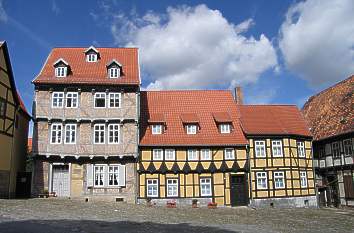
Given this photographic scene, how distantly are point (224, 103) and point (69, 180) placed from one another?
15.0 m

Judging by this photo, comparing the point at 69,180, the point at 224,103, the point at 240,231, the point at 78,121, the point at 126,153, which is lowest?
the point at 240,231

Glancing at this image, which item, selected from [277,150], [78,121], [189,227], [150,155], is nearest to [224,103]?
[277,150]

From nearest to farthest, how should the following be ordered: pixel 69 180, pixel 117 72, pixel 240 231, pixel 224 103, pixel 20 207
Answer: pixel 240 231 → pixel 20 207 → pixel 69 180 → pixel 117 72 → pixel 224 103

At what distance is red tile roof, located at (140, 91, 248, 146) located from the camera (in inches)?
1227

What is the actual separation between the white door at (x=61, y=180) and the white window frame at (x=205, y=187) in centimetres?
1021

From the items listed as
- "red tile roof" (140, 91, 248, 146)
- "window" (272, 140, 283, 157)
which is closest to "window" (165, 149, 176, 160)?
"red tile roof" (140, 91, 248, 146)

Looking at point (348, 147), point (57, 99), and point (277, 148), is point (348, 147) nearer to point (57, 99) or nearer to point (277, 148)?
point (277, 148)

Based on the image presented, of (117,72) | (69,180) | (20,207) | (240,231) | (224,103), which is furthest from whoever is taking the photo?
(224,103)

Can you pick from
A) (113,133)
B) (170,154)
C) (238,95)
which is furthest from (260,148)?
(113,133)

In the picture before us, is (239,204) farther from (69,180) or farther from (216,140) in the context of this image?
(69,180)

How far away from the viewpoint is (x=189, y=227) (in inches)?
670

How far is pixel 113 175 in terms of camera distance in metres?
29.8

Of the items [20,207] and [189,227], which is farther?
[20,207]

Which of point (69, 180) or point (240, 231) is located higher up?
point (69, 180)
